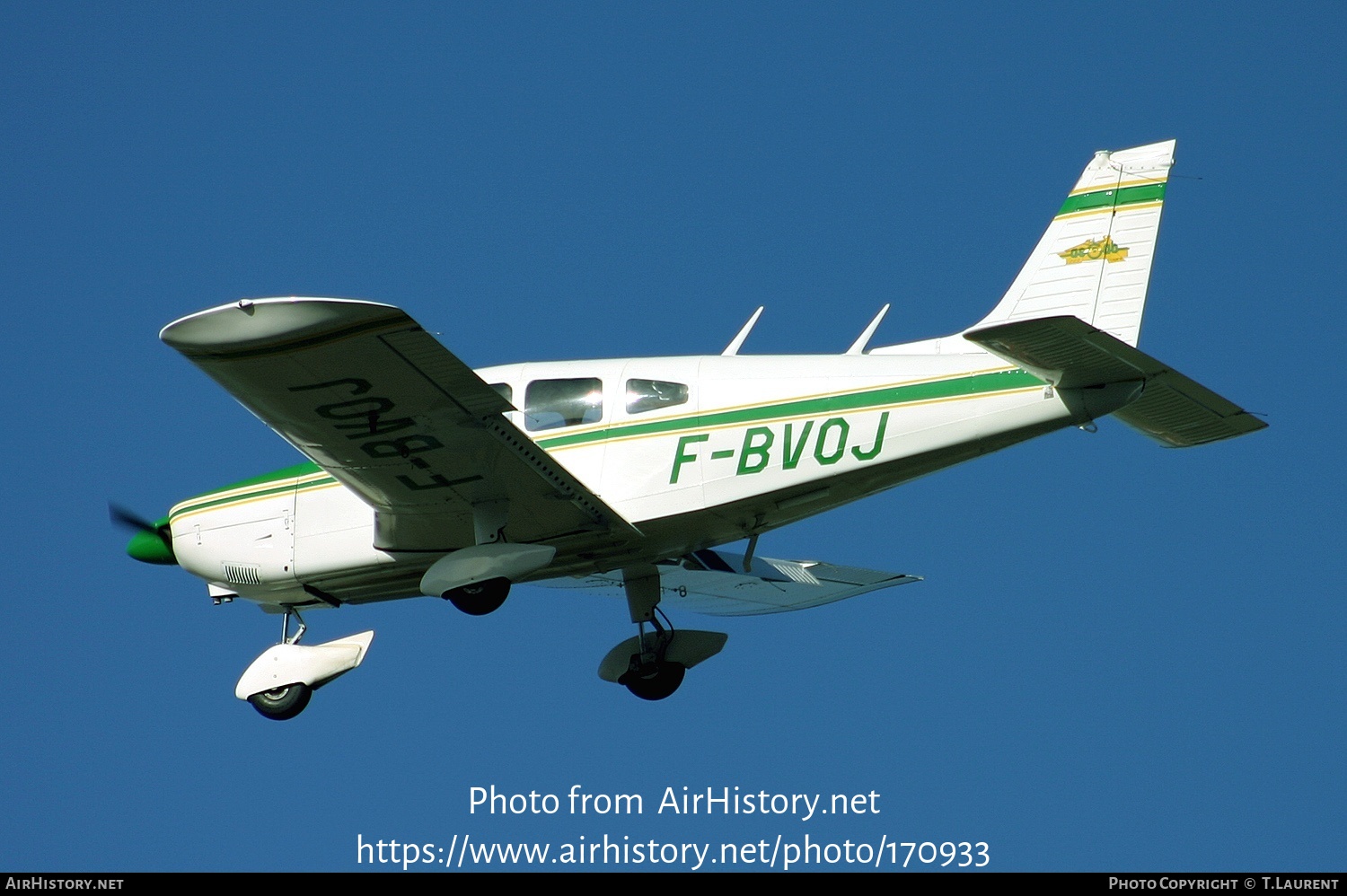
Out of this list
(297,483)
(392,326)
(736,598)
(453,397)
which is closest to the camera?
(392,326)

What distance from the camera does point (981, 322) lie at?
1293 cm

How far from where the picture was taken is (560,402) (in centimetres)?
1276

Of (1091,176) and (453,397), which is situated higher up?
(1091,176)

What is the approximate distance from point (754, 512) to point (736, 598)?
10.4 feet

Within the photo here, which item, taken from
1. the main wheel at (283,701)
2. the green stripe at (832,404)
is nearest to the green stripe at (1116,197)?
the green stripe at (832,404)

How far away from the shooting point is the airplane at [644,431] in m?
11.5

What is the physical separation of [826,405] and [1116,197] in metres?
2.64

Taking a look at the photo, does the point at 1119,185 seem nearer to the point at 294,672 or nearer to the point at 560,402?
the point at 560,402

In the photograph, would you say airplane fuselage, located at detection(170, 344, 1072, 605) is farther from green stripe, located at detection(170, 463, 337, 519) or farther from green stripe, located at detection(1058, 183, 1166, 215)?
green stripe, located at detection(1058, 183, 1166, 215)

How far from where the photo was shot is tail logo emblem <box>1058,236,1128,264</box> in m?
12.5

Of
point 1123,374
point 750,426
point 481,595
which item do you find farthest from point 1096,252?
point 481,595
